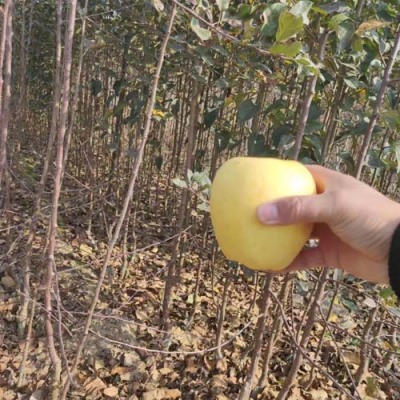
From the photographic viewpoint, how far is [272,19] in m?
1.11

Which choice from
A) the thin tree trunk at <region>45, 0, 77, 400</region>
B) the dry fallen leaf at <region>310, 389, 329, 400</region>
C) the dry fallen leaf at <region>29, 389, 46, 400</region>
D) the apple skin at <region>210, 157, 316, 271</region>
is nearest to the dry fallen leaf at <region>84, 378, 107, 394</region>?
the dry fallen leaf at <region>29, 389, 46, 400</region>

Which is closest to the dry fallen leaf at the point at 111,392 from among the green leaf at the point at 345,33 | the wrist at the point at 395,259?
the wrist at the point at 395,259

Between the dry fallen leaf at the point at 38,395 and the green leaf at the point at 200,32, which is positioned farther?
the dry fallen leaf at the point at 38,395

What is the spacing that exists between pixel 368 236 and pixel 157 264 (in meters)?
2.26

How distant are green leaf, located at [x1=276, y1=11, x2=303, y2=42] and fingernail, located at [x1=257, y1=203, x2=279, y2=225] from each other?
417 millimetres

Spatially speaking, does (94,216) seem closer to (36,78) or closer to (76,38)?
(76,38)

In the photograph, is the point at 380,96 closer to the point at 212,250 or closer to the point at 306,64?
the point at 306,64

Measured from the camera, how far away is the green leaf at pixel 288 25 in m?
0.98

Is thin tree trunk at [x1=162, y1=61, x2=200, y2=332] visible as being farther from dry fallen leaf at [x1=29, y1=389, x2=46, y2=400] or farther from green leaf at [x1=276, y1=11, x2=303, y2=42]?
green leaf at [x1=276, y1=11, x2=303, y2=42]

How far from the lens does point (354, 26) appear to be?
125 centimetres

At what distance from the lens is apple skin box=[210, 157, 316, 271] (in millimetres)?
930

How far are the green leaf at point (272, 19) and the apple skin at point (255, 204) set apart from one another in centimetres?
37

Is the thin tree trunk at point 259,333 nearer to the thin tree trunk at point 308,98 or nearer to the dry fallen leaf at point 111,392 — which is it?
the thin tree trunk at point 308,98

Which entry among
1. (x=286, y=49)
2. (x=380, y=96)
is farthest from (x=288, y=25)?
(x=380, y=96)
